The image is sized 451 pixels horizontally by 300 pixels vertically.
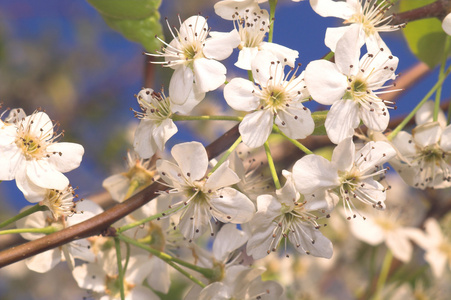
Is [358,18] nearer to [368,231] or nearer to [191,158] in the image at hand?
[191,158]

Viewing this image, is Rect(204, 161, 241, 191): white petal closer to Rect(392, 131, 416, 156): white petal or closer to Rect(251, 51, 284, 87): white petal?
Rect(251, 51, 284, 87): white petal

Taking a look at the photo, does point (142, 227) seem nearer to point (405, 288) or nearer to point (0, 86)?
point (405, 288)

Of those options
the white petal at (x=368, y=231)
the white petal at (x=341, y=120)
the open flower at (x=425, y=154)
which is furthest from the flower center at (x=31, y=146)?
the white petal at (x=368, y=231)

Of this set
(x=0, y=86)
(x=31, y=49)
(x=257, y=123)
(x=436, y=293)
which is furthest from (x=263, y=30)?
(x=31, y=49)

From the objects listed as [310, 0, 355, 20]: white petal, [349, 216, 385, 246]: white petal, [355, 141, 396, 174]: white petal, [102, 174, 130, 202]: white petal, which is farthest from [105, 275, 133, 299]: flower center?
[349, 216, 385, 246]: white petal

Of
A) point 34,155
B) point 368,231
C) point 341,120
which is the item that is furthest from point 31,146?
point 368,231

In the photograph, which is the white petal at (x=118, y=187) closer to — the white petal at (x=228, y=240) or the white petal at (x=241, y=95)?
the white petal at (x=228, y=240)
